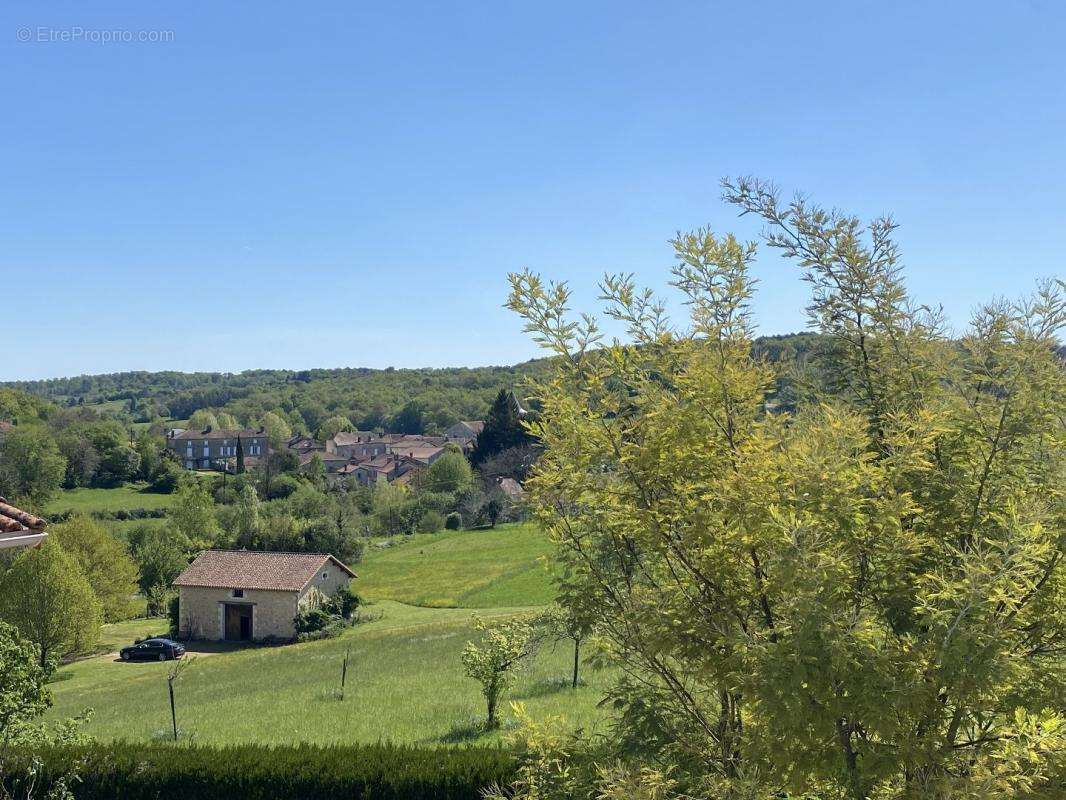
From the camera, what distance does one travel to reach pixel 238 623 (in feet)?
135

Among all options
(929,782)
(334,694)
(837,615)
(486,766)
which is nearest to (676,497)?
(837,615)

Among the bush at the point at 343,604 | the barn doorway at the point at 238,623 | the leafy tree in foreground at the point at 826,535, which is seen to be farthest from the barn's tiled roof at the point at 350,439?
the leafy tree in foreground at the point at 826,535

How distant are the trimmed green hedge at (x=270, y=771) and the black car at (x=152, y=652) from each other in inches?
1037

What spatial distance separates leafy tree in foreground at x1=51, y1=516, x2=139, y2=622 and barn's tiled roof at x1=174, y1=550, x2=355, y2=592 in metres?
6.34

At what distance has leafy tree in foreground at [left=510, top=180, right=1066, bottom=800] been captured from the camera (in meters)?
3.29

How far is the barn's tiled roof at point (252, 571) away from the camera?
40.6m

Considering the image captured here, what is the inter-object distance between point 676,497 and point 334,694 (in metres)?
19.1

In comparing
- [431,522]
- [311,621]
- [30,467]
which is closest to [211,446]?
[30,467]

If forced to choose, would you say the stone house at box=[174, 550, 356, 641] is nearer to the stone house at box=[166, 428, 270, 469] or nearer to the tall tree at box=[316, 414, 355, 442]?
the stone house at box=[166, 428, 270, 469]

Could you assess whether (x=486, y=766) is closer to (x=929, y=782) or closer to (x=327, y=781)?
(x=327, y=781)

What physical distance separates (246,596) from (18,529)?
34.9 m

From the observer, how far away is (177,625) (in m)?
42.3

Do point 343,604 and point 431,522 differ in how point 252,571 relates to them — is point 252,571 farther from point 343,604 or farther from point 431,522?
point 431,522

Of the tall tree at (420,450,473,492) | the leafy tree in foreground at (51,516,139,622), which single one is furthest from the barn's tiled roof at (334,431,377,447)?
the leafy tree in foreground at (51,516,139,622)
